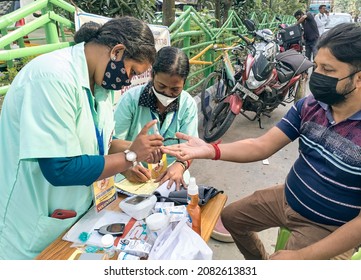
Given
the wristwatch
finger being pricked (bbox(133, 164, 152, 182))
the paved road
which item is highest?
the wristwatch

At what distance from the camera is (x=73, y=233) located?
4.33 feet

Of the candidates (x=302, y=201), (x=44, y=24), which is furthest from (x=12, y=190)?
(x=44, y=24)

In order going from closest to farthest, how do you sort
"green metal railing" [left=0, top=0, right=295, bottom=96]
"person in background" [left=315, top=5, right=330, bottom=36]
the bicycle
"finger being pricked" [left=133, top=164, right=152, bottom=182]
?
"finger being pricked" [left=133, top=164, right=152, bottom=182], "green metal railing" [left=0, top=0, right=295, bottom=96], the bicycle, "person in background" [left=315, top=5, right=330, bottom=36]

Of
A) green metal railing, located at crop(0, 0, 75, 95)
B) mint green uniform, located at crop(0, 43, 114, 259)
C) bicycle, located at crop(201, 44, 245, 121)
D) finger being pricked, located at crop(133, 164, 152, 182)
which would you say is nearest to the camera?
mint green uniform, located at crop(0, 43, 114, 259)

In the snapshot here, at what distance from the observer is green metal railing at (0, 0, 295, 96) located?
7.21 ft

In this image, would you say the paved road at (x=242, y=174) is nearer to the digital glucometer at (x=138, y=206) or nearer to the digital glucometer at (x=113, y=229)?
the digital glucometer at (x=138, y=206)

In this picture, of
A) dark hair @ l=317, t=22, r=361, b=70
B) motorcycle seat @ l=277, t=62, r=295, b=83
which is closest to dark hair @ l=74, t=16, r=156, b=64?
dark hair @ l=317, t=22, r=361, b=70

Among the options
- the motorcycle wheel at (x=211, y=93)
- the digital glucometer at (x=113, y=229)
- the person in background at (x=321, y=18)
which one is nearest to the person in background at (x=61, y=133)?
the digital glucometer at (x=113, y=229)

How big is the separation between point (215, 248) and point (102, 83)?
5.42 ft

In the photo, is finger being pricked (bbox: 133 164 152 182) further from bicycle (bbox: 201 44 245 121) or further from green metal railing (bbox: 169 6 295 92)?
bicycle (bbox: 201 44 245 121)

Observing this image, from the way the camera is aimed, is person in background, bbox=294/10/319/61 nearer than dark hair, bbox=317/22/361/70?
No

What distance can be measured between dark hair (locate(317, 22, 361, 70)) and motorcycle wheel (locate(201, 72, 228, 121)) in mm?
2952

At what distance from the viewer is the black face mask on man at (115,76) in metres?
1.31
